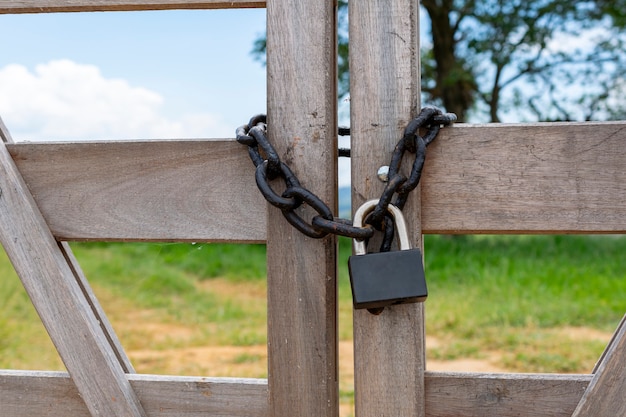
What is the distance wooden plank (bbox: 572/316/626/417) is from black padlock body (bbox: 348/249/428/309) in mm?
349

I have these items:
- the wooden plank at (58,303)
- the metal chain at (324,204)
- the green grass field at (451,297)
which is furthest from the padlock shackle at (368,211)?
the green grass field at (451,297)

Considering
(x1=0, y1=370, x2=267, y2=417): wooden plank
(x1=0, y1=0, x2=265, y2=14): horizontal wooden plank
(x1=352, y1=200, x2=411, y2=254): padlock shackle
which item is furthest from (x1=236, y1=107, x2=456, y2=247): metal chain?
(x1=0, y1=370, x2=267, y2=417): wooden plank

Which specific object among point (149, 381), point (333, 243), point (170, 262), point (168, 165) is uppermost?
point (168, 165)

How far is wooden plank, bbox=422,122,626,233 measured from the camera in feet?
3.60

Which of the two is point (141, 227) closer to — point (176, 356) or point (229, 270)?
point (176, 356)

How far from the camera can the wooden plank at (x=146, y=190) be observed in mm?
1185

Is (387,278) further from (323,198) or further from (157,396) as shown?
(157,396)

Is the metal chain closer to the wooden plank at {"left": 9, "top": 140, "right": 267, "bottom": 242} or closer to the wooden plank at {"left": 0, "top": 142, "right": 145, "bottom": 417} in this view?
the wooden plank at {"left": 9, "top": 140, "right": 267, "bottom": 242}

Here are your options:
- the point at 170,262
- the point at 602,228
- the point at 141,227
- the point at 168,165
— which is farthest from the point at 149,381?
the point at 170,262

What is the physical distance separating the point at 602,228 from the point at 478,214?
0.20 meters

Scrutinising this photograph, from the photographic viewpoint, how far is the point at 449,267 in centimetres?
826

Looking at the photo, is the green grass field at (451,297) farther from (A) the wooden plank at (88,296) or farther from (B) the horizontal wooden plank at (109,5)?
(B) the horizontal wooden plank at (109,5)

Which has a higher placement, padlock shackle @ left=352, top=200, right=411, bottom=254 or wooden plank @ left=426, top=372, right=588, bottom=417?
padlock shackle @ left=352, top=200, right=411, bottom=254

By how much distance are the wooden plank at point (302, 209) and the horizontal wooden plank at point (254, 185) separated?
0.08 metres
